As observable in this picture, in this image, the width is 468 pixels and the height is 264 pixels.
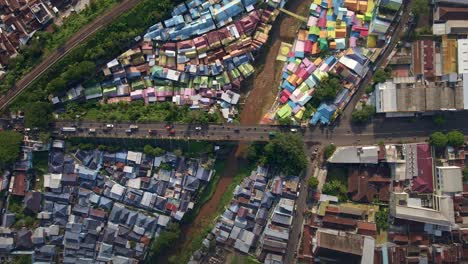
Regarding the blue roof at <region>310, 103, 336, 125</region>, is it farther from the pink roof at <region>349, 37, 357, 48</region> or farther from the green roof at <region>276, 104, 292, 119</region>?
the pink roof at <region>349, 37, 357, 48</region>

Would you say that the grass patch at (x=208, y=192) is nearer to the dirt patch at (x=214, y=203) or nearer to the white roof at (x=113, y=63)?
the dirt patch at (x=214, y=203)

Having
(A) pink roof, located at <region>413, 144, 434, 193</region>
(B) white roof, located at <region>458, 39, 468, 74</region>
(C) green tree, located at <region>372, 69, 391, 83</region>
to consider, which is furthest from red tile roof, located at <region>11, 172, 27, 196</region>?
(B) white roof, located at <region>458, 39, 468, 74</region>

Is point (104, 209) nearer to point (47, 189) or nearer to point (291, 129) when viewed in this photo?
point (47, 189)

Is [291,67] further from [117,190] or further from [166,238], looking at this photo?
[117,190]

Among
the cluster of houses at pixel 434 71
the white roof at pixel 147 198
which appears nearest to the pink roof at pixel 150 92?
the white roof at pixel 147 198

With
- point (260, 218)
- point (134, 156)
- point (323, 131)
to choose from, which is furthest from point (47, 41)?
point (323, 131)

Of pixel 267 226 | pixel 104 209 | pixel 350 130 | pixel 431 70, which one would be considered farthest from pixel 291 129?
pixel 104 209
